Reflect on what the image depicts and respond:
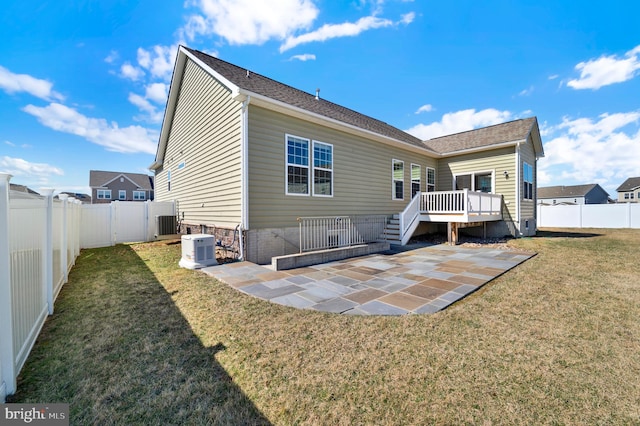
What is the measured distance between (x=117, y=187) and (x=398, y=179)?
1641 inches

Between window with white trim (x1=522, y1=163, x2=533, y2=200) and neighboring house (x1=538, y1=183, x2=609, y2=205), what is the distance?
34.9 meters

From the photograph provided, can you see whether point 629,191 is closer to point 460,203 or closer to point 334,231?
point 460,203

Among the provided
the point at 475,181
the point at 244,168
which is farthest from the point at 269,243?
the point at 475,181

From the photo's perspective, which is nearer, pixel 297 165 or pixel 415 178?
pixel 297 165

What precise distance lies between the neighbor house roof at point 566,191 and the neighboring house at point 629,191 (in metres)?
4.18

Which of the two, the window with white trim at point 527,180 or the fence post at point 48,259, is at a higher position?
the window with white trim at point 527,180

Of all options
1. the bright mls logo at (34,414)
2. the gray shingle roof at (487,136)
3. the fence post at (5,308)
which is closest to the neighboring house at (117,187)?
the gray shingle roof at (487,136)

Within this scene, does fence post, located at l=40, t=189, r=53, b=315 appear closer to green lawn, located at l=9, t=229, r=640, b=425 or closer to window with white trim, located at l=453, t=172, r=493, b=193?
green lawn, located at l=9, t=229, r=640, b=425

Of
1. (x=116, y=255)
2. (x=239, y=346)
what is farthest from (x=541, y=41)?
(x=116, y=255)

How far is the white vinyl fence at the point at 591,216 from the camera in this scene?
1706 centimetres

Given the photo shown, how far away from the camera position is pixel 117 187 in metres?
36.1

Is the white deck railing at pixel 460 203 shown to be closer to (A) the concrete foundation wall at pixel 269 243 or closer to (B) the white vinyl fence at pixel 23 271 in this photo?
(A) the concrete foundation wall at pixel 269 243

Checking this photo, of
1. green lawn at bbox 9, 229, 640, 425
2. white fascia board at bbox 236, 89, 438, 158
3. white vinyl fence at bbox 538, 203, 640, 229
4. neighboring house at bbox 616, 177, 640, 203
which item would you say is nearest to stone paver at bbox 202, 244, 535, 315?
green lawn at bbox 9, 229, 640, 425

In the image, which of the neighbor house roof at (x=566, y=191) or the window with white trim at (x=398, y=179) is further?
the neighbor house roof at (x=566, y=191)
